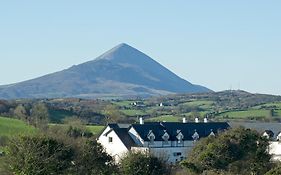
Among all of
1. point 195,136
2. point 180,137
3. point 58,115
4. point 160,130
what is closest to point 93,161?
point 160,130

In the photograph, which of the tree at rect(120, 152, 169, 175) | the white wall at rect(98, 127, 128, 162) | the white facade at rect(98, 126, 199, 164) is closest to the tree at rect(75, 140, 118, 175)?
the tree at rect(120, 152, 169, 175)

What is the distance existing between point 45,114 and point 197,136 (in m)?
26.2

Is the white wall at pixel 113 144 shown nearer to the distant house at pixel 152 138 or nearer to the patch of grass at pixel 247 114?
the distant house at pixel 152 138

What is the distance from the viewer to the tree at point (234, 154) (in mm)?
39438

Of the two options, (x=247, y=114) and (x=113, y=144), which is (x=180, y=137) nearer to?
(x=113, y=144)

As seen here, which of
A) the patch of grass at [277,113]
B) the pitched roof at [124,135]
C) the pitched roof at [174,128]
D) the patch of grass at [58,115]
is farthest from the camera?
the patch of grass at [277,113]

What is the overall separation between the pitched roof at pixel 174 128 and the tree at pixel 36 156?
919 inches

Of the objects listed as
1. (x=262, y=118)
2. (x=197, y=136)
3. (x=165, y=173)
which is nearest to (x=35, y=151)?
(x=165, y=173)

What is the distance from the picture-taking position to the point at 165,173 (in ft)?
121

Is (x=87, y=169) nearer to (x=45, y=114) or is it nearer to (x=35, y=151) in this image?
(x=35, y=151)

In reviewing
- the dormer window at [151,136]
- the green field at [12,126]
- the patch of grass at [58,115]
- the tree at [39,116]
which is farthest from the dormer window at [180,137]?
the patch of grass at [58,115]

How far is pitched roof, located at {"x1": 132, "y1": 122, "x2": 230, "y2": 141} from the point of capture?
56.9 m

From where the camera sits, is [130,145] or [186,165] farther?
[130,145]

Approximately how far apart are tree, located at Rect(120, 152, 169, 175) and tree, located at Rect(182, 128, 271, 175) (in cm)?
272
